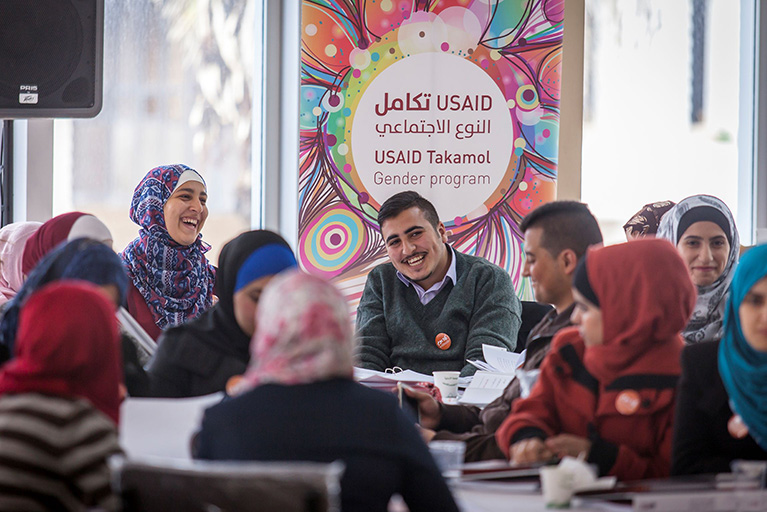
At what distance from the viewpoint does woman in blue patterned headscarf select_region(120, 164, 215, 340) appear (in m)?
3.68

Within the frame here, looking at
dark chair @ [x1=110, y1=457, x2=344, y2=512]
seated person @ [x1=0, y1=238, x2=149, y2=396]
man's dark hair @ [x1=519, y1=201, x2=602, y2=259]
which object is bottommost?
dark chair @ [x1=110, y1=457, x2=344, y2=512]

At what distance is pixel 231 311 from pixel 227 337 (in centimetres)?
7

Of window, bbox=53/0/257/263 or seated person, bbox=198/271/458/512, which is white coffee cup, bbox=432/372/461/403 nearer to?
seated person, bbox=198/271/458/512

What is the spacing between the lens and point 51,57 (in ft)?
10.2

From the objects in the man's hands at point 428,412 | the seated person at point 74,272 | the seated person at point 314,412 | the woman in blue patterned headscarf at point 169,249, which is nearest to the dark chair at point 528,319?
the man's hands at point 428,412

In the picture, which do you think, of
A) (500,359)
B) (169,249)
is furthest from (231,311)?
(169,249)

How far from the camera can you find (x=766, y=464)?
64.3 inches

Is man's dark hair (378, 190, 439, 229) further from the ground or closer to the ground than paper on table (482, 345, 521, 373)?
further from the ground

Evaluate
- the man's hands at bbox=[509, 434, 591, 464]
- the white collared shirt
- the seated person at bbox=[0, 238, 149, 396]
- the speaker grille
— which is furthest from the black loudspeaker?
the man's hands at bbox=[509, 434, 591, 464]

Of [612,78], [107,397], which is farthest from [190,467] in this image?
[612,78]

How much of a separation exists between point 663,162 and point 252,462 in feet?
14.6

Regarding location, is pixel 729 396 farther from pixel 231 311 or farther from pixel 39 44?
pixel 39 44

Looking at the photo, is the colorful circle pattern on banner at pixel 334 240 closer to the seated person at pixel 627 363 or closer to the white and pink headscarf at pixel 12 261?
the white and pink headscarf at pixel 12 261

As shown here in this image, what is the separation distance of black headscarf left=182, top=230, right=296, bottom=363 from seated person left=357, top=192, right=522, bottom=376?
1.26m
